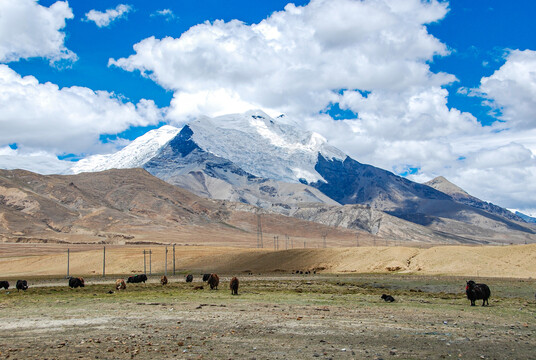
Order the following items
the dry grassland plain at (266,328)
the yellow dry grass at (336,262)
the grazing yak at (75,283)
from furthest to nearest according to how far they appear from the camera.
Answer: the yellow dry grass at (336,262) < the grazing yak at (75,283) < the dry grassland plain at (266,328)

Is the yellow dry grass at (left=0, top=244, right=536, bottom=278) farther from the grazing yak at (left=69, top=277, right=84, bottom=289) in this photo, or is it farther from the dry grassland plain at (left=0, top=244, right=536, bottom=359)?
the grazing yak at (left=69, top=277, right=84, bottom=289)

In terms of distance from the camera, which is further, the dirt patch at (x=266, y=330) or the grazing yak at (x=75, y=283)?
the grazing yak at (x=75, y=283)

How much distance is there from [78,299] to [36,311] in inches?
273

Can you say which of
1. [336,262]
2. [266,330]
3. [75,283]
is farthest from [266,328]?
[336,262]

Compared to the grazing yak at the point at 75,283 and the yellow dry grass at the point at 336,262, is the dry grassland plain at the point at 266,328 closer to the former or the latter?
the grazing yak at the point at 75,283

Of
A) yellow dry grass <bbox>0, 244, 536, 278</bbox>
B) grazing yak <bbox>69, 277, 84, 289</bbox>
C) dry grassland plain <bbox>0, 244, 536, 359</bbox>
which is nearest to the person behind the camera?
dry grassland plain <bbox>0, 244, 536, 359</bbox>

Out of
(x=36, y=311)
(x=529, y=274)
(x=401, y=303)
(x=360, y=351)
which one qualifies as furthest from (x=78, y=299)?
(x=529, y=274)

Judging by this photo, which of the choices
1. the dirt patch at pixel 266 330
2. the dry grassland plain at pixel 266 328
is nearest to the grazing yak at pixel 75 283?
the dry grassland plain at pixel 266 328

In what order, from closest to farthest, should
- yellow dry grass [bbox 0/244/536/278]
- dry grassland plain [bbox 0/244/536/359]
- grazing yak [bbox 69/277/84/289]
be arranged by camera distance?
dry grassland plain [bbox 0/244/536/359]
grazing yak [bbox 69/277/84/289]
yellow dry grass [bbox 0/244/536/278]

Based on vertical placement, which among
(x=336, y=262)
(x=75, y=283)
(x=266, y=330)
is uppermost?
(x=336, y=262)

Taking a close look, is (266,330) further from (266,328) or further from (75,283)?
(75,283)

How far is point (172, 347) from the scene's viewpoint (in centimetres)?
1762

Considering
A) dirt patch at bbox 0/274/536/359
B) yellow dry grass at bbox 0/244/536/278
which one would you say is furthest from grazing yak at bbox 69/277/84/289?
yellow dry grass at bbox 0/244/536/278

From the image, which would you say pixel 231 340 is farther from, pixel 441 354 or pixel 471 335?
pixel 471 335
